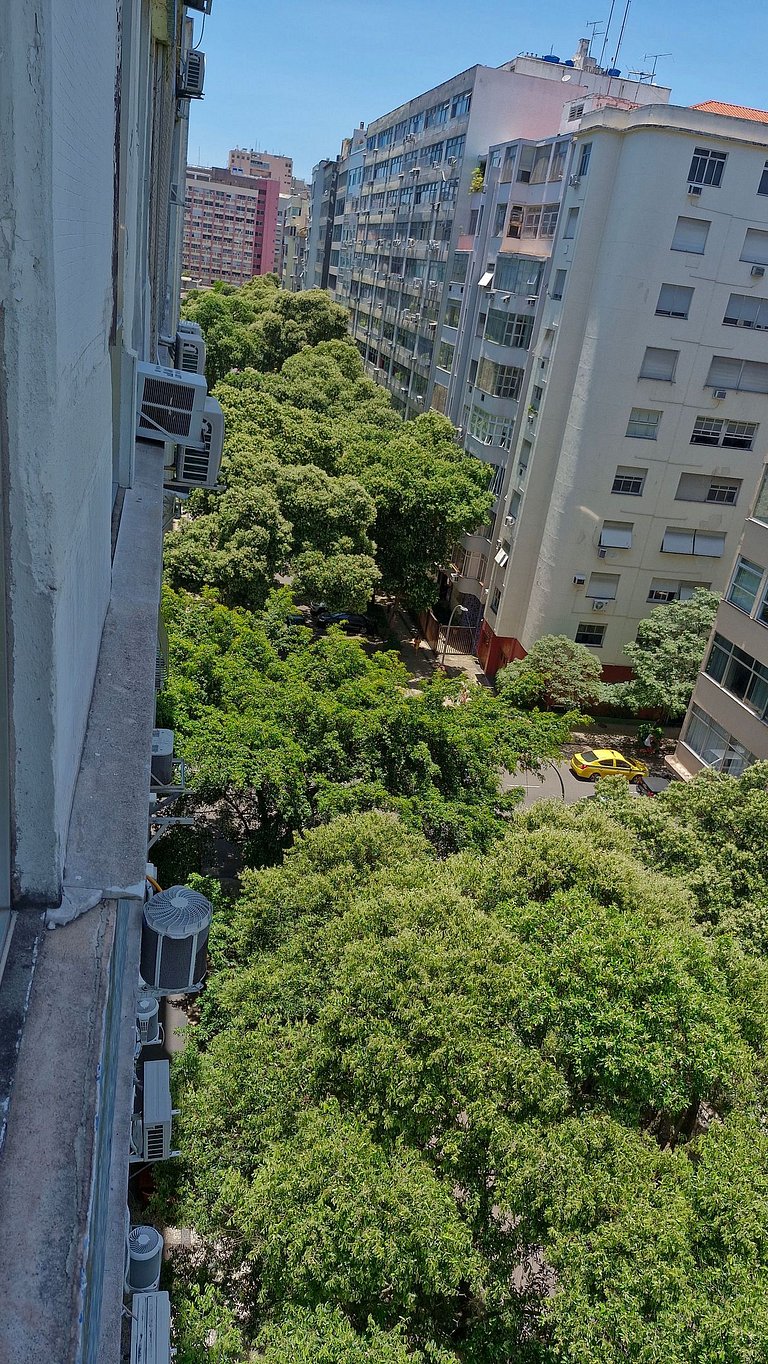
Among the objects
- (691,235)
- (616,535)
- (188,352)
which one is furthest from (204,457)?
(691,235)

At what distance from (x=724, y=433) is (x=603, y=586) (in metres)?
5.42

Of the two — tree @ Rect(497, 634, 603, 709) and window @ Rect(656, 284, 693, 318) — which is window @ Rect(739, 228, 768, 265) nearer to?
window @ Rect(656, 284, 693, 318)

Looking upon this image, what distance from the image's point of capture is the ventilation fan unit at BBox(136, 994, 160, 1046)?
6363 millimetres

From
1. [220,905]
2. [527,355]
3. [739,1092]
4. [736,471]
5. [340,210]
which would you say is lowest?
[220,905]

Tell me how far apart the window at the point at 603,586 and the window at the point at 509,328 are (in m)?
7.49

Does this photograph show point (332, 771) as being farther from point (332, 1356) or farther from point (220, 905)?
point (332, 1356)

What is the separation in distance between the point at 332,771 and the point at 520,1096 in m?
6.48

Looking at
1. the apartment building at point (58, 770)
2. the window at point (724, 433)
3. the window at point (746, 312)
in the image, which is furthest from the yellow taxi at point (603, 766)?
the apartment building at point (58, 770)

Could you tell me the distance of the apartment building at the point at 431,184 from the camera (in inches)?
1329

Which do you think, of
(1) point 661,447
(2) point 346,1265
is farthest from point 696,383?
(2) point 346,1265

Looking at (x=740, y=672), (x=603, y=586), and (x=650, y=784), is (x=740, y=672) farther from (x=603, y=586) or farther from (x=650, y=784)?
(x=603, y=586)

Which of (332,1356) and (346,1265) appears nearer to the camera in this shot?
(332,1356)

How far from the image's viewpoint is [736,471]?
85.4 ft

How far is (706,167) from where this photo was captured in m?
22.8
